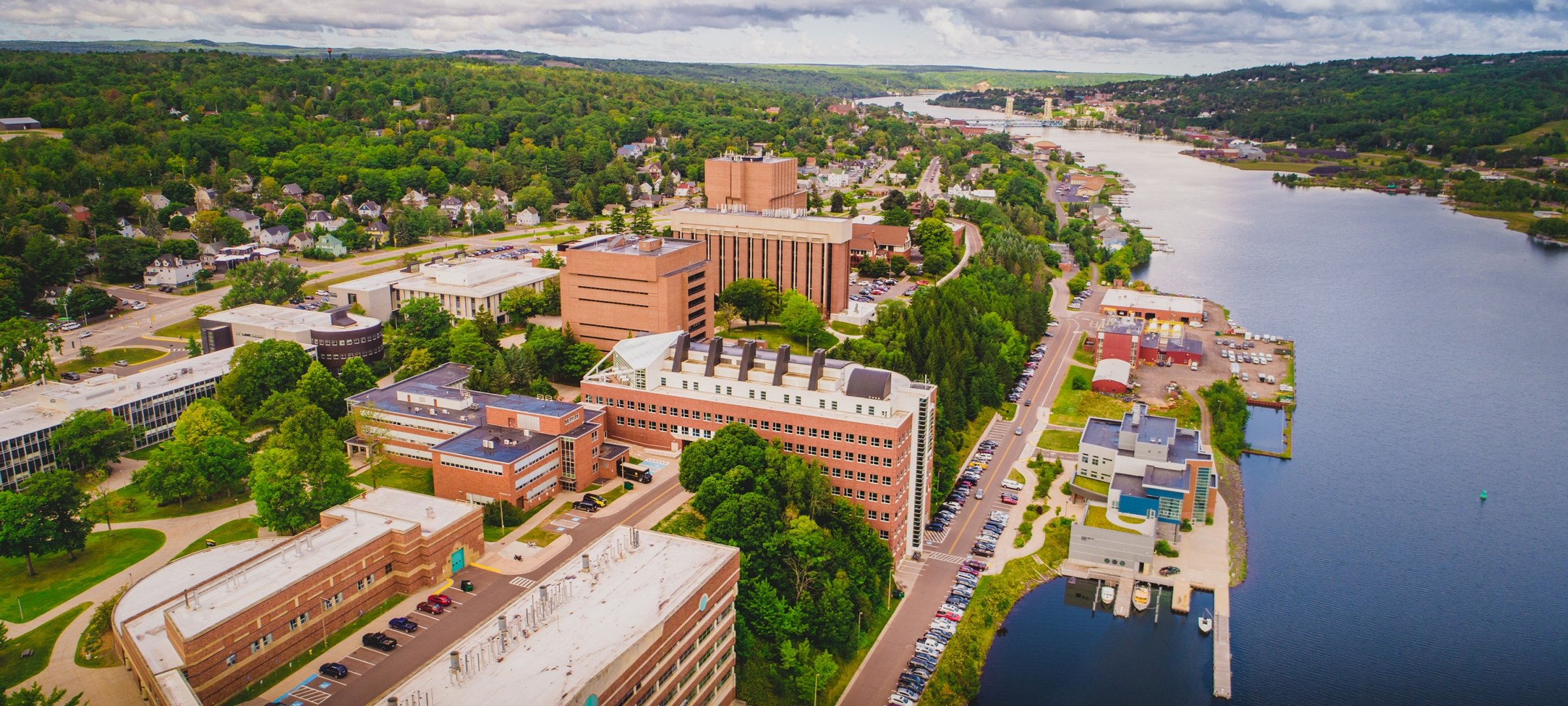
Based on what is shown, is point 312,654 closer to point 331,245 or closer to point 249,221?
point 331,245

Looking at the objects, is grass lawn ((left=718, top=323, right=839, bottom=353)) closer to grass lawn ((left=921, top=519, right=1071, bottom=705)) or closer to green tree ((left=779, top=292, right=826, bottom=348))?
green tree ((left=779, top=292, right=826, bottom=348))

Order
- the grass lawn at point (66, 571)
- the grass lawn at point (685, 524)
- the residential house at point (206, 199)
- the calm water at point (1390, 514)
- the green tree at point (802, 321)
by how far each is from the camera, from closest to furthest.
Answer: the grass lawn at point (66, 571), the calm water at point (1390, 514), the grass lawn at point (685, 524), the green tree at point (802, 321), the residential house at point (206, 199)

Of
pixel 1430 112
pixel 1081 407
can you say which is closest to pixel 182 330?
pixel 1081 407

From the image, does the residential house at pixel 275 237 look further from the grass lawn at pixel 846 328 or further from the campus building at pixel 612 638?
the campus building at pixel 612 638

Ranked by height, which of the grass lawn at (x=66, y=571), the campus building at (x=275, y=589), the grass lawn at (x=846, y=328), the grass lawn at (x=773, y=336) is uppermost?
the campus building at (x=275, y=589)

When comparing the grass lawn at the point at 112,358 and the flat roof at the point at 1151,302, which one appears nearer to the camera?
the grass lawn at the point at 112,358

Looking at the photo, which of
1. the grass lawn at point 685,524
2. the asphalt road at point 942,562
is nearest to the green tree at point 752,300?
the asphalt road at point 942,562

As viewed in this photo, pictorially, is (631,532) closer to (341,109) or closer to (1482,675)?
(1482,675)
